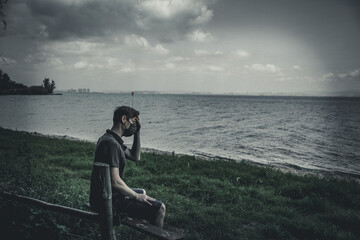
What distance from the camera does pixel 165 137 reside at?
82.6 feet

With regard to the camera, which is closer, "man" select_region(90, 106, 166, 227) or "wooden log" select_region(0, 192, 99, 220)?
"wooden log" select_region(0, 192, 99, 220)

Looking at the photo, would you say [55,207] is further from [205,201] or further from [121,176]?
[205,201]

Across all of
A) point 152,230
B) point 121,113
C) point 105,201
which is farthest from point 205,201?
point 105,201

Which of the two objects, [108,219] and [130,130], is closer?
[108,219]

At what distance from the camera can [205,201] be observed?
283 inches

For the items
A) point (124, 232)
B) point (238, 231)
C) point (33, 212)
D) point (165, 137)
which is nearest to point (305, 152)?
point (165, 137)

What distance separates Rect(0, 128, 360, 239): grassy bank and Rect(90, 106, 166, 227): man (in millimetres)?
812

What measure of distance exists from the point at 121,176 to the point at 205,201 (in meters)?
4.24

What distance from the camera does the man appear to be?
3287mm

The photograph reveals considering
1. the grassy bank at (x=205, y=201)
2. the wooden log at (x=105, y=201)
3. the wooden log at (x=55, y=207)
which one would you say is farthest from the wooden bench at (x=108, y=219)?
the grassy bank at (x=205, y=201)

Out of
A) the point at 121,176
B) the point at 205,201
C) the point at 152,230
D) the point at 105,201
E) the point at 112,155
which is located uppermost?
the point at 112,155

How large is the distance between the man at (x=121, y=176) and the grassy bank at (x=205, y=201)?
0.81 metres

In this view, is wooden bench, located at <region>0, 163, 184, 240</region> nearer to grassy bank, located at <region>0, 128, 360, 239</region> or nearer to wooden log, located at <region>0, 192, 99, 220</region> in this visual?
wooden log, located at <region>0, 192, 99, 220</region>

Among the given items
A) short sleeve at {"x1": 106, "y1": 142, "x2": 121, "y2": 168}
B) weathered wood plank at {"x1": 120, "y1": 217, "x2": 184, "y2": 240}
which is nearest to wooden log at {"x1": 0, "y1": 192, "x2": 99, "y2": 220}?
weathered wood plank at {"x1": 120, "y1": 217, "x2": 184, "y2": 240}
